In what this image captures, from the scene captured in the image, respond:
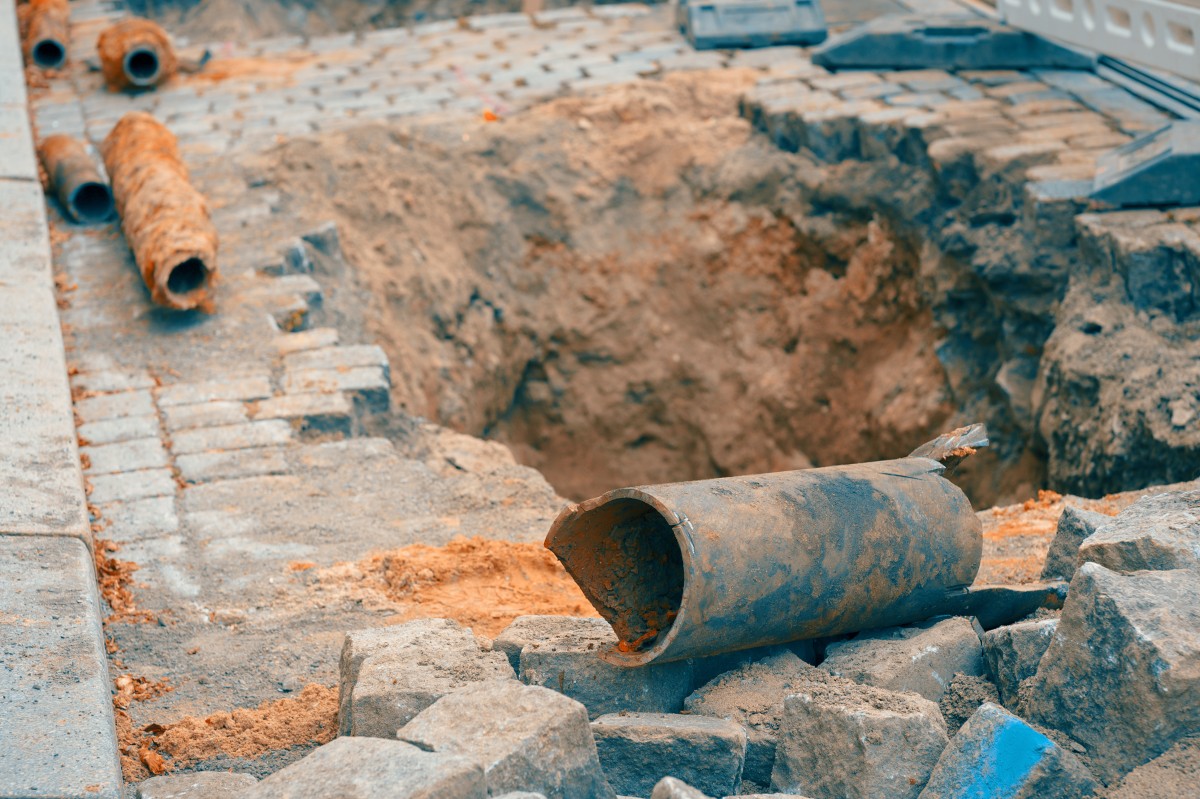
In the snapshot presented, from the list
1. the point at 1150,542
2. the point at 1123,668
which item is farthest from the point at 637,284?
the point at 1123,668

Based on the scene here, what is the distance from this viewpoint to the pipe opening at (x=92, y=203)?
6.12 metres

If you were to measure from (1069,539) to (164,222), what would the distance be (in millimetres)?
4056

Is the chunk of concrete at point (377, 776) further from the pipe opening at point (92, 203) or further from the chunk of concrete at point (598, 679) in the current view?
the pipe opening at point (92, 203)

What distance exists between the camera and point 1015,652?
2691mm

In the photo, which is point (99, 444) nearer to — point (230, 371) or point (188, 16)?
point (230, 371)

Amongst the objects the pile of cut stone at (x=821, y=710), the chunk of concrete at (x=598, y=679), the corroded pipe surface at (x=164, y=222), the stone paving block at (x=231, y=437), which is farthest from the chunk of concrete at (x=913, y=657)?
the corroded pipe surface at (x=164, y=222)

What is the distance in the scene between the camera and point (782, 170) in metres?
6.73

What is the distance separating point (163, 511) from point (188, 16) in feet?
26.1

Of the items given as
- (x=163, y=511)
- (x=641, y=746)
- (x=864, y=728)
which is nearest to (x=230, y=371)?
(x=163, y=511)

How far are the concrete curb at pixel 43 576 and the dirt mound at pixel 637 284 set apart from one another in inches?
76.2

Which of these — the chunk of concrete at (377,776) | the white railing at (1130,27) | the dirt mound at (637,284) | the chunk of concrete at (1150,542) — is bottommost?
the dirt mound at (637,284)

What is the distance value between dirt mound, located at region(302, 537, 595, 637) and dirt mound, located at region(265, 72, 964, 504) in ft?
8.64

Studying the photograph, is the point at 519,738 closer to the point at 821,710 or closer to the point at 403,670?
the point at 403,670

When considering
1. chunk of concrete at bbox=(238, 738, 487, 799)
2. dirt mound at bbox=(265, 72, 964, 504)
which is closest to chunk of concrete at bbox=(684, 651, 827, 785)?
chunk of concrete at bbox=(238, 738, 487, 799)
